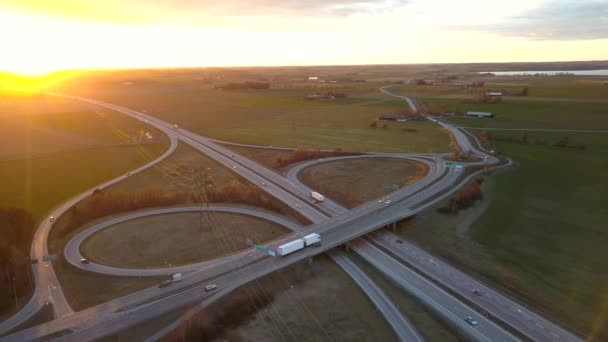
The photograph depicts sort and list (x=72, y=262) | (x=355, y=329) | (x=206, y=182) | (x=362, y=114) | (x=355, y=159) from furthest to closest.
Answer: (x=362, y=114)
(x=355, y=159)
(x=206, y=182)
(x=72, y=262)
(x=355, y=329)

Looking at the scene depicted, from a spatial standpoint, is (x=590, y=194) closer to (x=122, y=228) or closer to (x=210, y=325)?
(x=210, y=325)

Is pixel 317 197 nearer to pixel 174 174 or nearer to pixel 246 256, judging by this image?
pixel 246 256

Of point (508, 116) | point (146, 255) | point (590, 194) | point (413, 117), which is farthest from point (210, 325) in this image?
point (508, 116)

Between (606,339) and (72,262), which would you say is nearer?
(606,339)

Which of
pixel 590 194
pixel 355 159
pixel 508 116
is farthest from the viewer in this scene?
pixel 508 116

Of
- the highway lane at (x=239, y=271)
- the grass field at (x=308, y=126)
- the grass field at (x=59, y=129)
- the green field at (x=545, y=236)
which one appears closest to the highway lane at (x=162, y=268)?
the highway lane at (x=239, y=271)

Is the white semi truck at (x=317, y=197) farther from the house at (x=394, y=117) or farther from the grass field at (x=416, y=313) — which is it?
the house at (x=394, y=117)

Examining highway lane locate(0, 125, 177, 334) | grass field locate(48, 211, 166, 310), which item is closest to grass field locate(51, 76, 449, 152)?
highway lane locate(0, 125, 177, 334)
